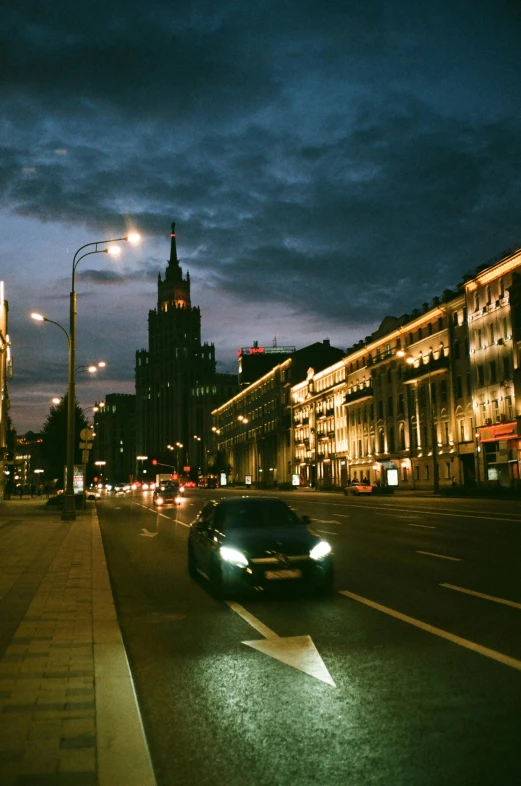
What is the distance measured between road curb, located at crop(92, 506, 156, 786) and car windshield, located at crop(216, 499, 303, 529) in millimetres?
3327

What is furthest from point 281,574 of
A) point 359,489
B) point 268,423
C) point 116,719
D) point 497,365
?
point 268,423

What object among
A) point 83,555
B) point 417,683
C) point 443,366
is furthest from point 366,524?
point 443,366

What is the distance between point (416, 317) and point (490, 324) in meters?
14.1

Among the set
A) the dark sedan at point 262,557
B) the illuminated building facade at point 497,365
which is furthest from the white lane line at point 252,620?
the illuminated building facade at point 497,365

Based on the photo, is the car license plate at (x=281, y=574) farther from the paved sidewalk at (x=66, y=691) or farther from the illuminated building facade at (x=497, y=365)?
the illuminated building facade at (x=497, y=365)

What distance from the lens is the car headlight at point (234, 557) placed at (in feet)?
33.3

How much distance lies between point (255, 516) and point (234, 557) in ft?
5.78

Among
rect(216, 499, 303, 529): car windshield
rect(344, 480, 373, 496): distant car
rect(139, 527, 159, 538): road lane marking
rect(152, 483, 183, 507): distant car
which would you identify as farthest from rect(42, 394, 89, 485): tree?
rect(216, 499, 303, 529): car windshield

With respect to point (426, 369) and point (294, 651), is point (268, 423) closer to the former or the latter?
point (426, 369)

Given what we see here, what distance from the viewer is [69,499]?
30844mm

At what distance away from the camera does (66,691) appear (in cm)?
585

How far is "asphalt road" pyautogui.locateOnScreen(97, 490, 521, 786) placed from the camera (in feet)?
14.6

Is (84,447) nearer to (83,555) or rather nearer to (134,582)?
(83,555)

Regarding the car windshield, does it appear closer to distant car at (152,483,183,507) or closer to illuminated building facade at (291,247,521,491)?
distant car at (152,483,183,507)
